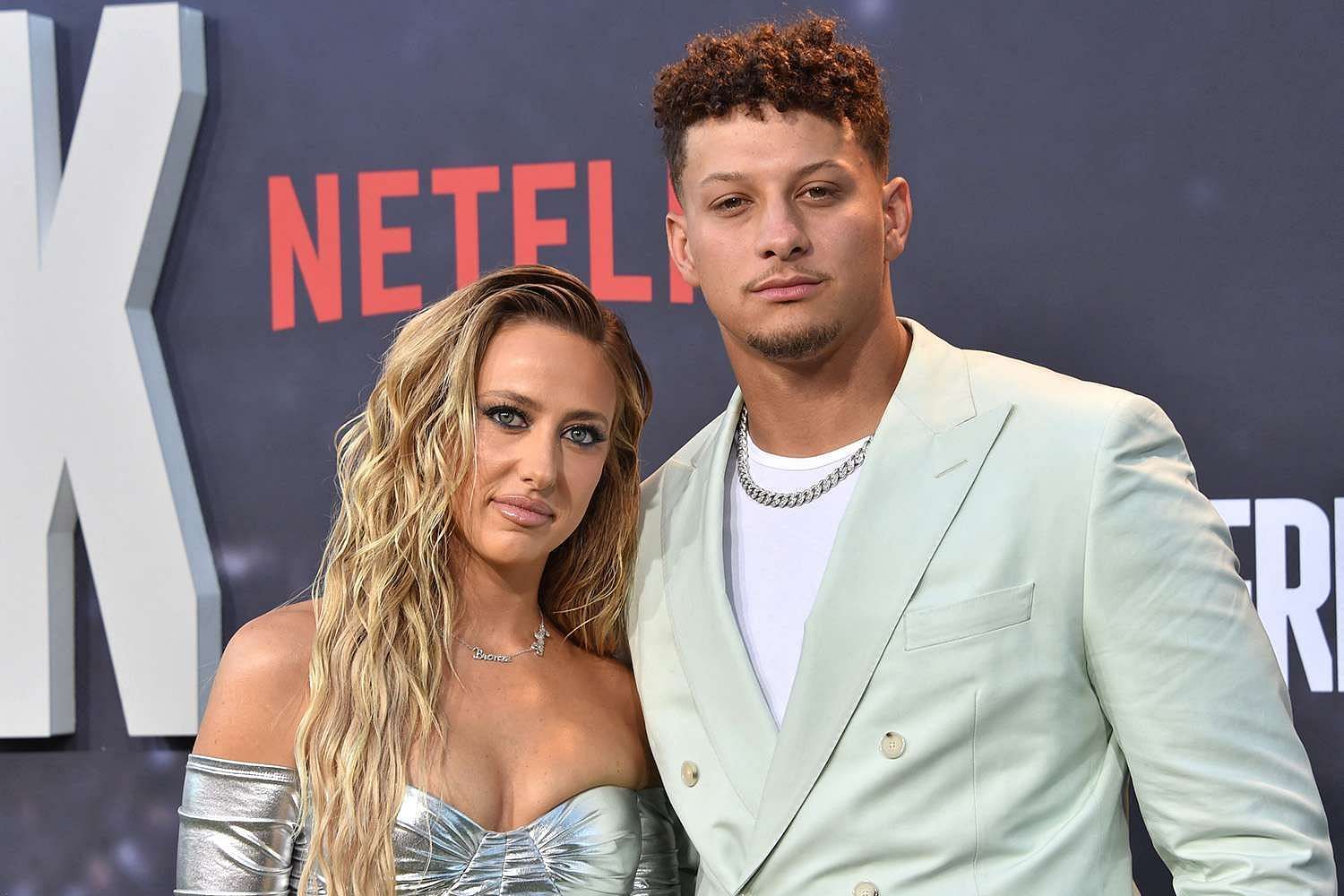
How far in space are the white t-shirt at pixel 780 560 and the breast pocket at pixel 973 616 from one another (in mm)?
161

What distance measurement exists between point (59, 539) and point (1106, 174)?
211 cm

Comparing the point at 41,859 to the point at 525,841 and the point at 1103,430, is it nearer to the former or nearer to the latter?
the point at 525,841

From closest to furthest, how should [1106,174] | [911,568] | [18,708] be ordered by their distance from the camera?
[911,568] < [1106,174] < [18,708]

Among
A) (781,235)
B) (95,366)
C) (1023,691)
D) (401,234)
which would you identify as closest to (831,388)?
(781,235)

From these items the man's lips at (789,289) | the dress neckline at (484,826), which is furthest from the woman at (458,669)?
the man's lips at (789,289)

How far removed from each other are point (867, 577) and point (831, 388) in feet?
0.88

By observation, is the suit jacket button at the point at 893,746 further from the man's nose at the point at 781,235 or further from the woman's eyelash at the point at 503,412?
the woman's eyelash at the point at 503,412

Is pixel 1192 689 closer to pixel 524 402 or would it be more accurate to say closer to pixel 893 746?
pixel 893 746

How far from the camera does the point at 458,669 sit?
6.54 ft

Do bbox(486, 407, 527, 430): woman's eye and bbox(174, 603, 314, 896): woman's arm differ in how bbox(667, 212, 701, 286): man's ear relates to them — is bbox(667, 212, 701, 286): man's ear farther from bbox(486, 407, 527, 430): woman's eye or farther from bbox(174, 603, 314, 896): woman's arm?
bbox(174, 603, 314, 896): woman's arm

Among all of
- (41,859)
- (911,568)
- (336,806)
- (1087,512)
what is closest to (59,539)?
(41,859)

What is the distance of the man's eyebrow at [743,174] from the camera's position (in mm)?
1738

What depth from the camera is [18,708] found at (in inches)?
111

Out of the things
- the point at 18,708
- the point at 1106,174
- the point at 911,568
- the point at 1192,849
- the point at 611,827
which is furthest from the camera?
the point at 18,708
